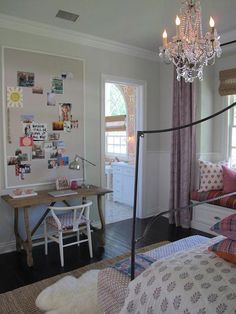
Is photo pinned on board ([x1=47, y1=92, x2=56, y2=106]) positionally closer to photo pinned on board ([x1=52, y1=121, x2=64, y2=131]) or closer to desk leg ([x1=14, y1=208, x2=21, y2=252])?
photo pinned on board ([x1=52, y1=121, x2=64, y2=131])

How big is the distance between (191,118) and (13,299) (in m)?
3.14

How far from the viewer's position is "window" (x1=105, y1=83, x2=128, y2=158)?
20.2 ft

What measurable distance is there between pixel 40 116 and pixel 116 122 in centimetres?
304

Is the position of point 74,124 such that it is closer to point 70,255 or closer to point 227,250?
point 70,255

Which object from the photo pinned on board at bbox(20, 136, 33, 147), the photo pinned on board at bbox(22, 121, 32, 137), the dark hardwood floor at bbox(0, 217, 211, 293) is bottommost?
the dark hardwood floor at bbox(0, 217, 211, 293)

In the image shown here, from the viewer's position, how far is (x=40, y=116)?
3.38 m

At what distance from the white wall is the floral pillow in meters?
1.04

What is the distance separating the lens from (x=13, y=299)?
7.54 feet

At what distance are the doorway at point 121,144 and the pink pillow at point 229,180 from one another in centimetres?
156

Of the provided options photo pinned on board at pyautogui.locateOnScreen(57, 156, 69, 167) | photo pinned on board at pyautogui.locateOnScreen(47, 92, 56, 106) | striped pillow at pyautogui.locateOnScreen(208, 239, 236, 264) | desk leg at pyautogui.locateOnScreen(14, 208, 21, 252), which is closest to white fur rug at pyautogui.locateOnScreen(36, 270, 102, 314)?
desk leg at pyautogui.locateOnScreen(14, 208, 21, 252)

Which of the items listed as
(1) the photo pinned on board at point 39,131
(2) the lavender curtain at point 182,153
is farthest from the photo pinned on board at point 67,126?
(2) the lavender curtain at point 182,153

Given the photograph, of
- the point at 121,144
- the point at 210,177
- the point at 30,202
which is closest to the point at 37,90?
the point at 30,202

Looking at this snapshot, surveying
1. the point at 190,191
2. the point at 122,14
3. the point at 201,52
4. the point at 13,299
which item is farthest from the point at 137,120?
the point at 13,299

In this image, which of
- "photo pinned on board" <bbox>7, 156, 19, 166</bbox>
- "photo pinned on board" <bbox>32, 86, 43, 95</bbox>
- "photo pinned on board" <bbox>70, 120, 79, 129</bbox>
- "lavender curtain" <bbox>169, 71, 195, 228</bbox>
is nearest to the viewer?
"photo pinned on board" <bbox>7, 156, 19, 166</bbox>
